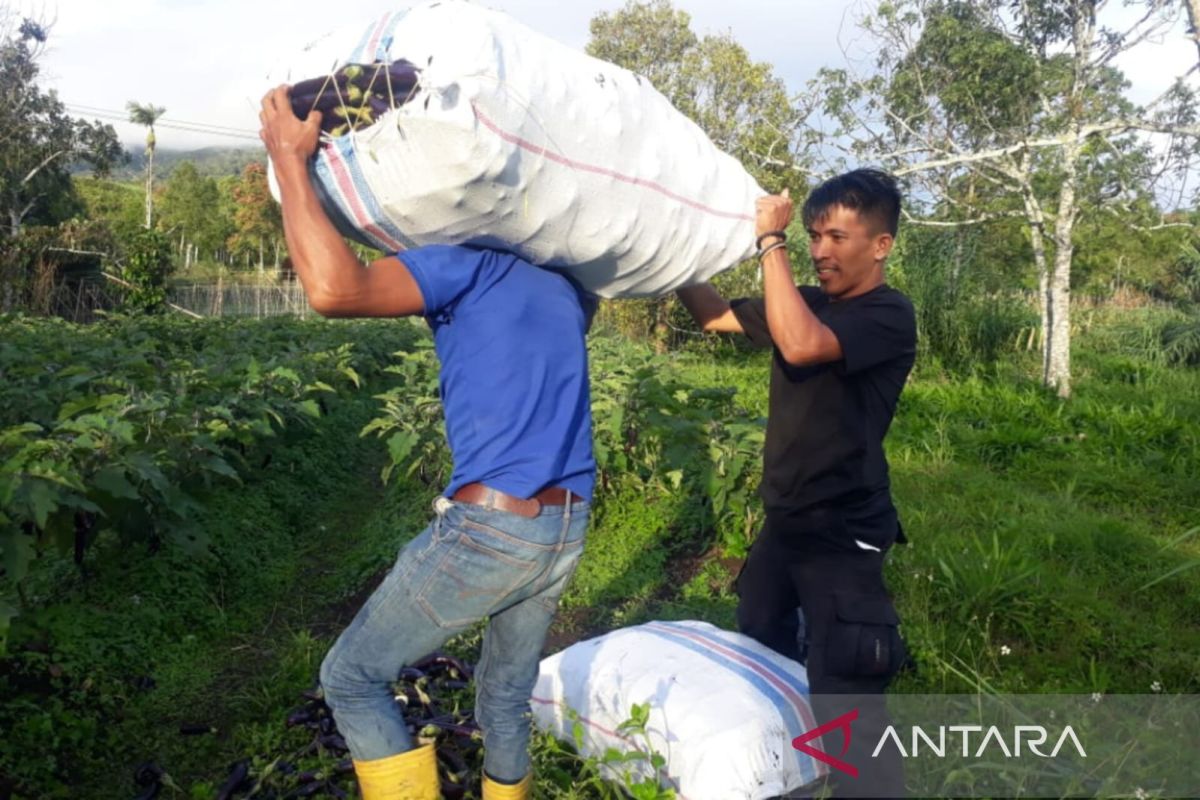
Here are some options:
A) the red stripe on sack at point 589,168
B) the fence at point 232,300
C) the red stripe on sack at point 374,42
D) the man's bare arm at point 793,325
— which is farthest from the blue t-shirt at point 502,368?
the fence at point 232,300

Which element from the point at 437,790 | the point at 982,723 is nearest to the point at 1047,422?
the point at 982,723

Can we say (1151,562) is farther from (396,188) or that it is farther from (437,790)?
(396,188)

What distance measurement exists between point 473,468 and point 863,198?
123cm

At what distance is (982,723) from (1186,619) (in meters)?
1.50

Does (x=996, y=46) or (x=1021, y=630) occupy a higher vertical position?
(x=996, y=46)

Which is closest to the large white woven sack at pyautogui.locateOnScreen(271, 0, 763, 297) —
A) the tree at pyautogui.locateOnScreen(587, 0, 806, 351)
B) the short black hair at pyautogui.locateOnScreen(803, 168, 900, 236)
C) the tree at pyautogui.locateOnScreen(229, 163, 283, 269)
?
the short black hair at pyautogui.locateOnScreen(803, 168, 900, 236)

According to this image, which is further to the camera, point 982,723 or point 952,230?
point 952,230

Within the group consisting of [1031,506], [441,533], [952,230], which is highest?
[952,230]

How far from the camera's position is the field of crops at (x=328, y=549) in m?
2.81

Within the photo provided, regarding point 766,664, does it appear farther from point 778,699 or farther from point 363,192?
point 363,192

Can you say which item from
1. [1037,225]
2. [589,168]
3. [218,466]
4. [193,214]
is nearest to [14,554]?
[218,466]

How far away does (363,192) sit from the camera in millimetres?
→ 1779

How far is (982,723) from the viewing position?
112 inches

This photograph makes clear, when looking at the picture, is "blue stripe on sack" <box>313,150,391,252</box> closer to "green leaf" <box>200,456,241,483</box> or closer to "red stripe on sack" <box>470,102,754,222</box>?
"red stripe on sack" <box>470,102,754,222</box>
